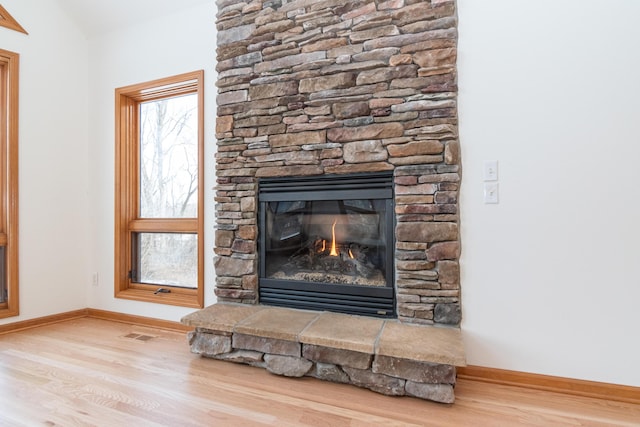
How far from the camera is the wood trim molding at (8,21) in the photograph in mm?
2422

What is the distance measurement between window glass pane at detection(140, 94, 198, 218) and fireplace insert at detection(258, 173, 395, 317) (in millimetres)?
807

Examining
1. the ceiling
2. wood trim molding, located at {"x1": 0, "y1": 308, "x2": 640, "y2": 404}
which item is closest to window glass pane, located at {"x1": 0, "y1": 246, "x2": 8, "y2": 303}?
the ceiling

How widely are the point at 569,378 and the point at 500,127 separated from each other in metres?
1.30

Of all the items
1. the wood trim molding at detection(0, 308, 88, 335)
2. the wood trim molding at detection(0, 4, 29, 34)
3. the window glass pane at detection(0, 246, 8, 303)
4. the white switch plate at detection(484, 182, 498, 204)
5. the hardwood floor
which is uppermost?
the wood trim molding at detection(0, 4, 29, 34)

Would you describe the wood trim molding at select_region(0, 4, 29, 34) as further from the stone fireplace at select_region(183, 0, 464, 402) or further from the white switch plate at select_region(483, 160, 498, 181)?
the white switch plate at select_region(483, 160, 498, 181)

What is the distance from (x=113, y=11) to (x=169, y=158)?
1.26 m

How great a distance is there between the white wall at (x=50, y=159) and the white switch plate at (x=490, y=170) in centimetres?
322

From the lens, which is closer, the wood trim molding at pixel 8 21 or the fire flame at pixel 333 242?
the fire flame at pixel 333 242

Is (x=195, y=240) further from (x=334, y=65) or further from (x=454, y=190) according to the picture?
(x=454, y=190)

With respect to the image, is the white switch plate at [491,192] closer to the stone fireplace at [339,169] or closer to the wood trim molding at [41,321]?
the stone fireplace at [339,169]

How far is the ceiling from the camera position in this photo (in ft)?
8.13

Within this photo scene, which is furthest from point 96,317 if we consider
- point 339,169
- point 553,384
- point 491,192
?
point 553,384

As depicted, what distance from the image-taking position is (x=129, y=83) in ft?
8.87

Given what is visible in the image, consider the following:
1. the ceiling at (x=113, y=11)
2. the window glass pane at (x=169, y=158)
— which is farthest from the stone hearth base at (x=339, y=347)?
the ceiling at (x=113, y=11)
